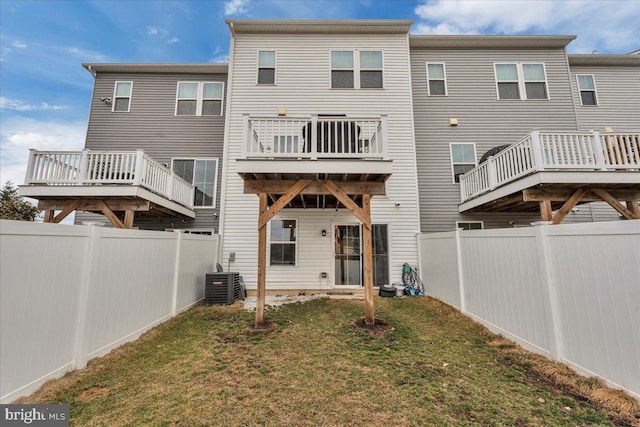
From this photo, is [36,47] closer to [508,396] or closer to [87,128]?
[87,128]

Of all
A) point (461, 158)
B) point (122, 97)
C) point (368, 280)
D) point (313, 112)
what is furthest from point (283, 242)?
point (122, 97)

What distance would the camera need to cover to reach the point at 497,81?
370 inches

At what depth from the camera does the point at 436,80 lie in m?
9.48

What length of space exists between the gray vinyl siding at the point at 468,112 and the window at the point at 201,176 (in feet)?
24.2

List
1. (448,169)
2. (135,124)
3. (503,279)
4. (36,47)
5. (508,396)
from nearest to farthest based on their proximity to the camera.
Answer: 1. (508,396)
2. (503,279)
3. (448,169)
4. (135,124)
5. (36,47)

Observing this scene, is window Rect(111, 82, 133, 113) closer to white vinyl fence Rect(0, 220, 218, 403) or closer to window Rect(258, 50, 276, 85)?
window Rect(258, 50, 276, 85)

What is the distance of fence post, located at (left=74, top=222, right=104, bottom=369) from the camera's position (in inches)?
120

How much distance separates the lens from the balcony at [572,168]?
17.9ft

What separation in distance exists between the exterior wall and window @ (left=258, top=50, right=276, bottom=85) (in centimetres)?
18

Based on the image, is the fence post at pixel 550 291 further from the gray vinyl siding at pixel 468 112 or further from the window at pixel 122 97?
the window at pixel 122 97

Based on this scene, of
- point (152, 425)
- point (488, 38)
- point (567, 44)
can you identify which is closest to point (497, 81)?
point (488, 38)

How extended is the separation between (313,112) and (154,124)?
6058mm

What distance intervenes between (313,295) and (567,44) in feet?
42.3

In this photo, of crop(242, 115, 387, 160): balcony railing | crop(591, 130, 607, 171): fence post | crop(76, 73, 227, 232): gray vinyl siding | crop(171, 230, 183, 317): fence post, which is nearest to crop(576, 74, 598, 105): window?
crop(591, 130, 607, 171): fence post
